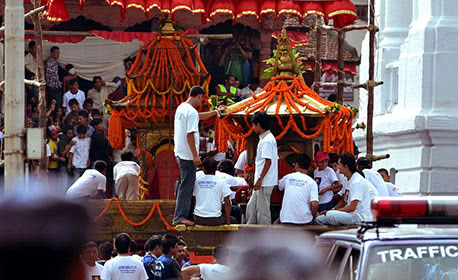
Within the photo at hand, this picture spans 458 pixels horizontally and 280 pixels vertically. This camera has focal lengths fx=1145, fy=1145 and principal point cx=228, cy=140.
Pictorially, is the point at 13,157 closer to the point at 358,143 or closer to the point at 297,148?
the point at 297,148

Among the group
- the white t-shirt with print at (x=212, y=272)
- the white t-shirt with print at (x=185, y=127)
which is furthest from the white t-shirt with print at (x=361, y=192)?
the white t-shirt with print at (x=185, y=127)

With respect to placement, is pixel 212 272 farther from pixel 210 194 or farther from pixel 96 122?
pixel 96 122

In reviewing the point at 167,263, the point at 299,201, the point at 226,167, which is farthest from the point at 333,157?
the point at 167,263

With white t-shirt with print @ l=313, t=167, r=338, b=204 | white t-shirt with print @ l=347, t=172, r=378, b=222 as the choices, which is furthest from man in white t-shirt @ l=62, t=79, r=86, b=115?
white t-shirt with print @ l=347, t=172, r=378, b=222

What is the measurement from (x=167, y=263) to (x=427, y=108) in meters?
6.21

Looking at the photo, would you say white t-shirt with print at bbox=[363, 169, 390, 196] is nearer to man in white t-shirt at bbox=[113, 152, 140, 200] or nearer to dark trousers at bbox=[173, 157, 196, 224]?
dark trousers at bbox=[173, 157, 196, 224]

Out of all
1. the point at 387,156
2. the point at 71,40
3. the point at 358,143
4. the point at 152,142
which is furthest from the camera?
the point at 71,40

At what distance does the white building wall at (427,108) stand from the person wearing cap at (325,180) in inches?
113

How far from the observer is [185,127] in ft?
43.7

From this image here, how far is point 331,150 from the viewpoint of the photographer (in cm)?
1499

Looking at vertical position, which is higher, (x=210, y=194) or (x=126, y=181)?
(x=210, y=194)

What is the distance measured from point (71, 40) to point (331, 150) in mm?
11419

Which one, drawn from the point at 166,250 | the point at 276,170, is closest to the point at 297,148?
the point at 276,170

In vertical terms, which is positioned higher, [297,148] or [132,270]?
[297,148]
